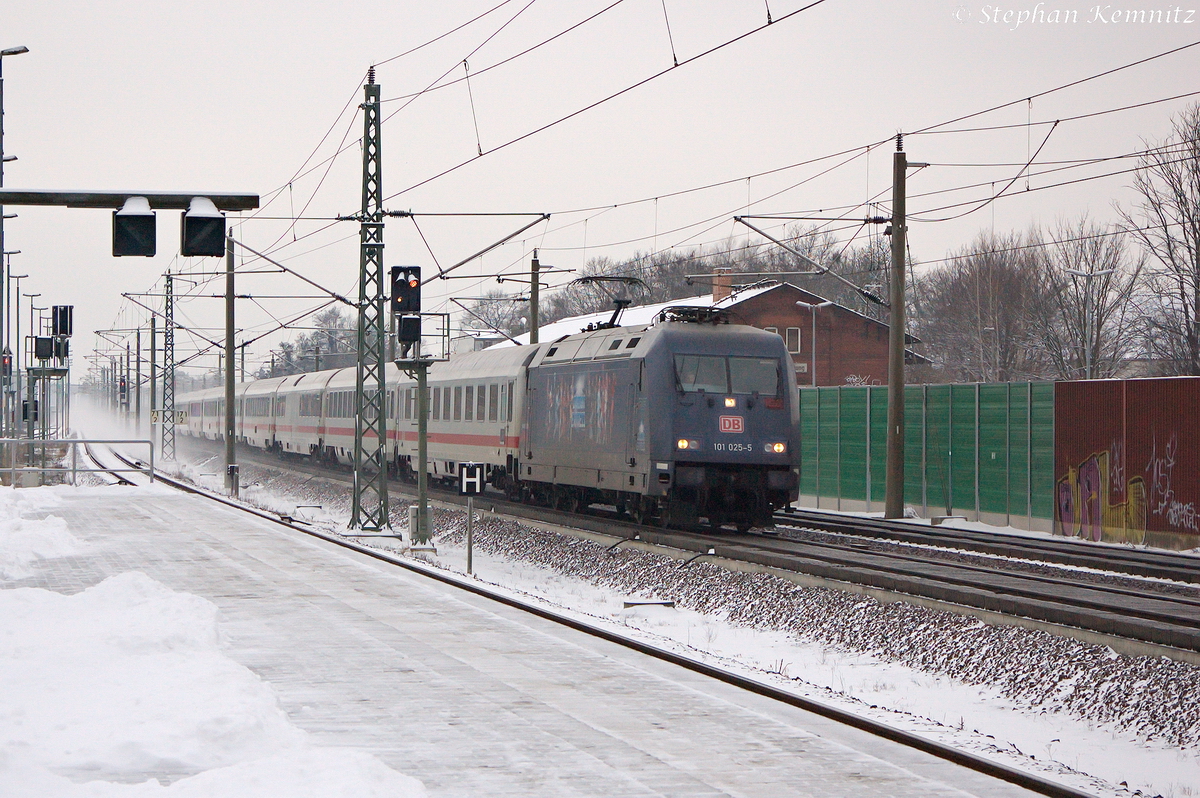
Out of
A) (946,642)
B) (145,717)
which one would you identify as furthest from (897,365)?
(145,717)

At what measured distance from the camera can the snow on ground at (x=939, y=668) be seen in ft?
30.6

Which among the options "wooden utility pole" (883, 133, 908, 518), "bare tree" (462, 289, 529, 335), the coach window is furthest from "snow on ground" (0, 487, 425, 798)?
"bare tree" (462, 289, 529, 335)

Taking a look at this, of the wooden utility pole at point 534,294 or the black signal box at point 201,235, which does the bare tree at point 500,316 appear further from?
the black signal box at point 201,235

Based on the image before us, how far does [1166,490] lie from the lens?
67.7 feet

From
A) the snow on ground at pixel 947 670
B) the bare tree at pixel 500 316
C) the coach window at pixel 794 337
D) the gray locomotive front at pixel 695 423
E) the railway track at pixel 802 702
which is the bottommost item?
the snow on ground at pixel 947 670

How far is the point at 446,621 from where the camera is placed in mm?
12586

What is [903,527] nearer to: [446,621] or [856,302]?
[446,621]

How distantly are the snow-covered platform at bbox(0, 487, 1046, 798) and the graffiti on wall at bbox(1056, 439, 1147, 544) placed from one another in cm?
1208

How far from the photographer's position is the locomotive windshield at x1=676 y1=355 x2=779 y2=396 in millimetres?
20219

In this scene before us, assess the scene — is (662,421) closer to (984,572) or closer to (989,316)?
(984,572)

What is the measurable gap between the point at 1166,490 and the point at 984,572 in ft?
20.5

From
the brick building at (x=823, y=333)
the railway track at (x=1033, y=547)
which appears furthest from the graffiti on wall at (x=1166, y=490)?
the brick building at (x=823, y=333)

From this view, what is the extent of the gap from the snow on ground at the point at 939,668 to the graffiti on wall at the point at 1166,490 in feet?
26.4

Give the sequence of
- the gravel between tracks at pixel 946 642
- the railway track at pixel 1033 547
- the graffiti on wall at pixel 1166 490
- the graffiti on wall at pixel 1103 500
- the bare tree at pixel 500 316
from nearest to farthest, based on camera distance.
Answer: the gravel between tracks at pixel 946 642 → the railway track at pixel 1033 547 → the graffiti on wall at pixel 1166 490 → the graffiti on wall at pixel 1103 500 → the bare tree at pixel 500 316
